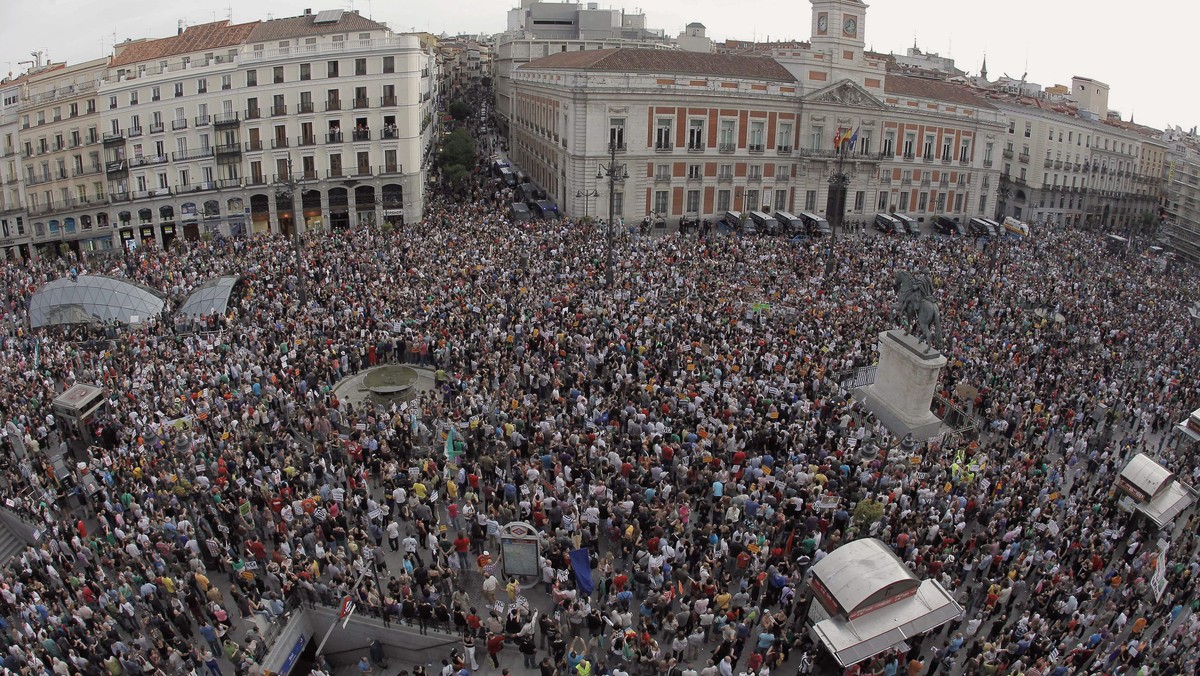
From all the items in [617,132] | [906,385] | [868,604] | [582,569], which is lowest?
[582,569]

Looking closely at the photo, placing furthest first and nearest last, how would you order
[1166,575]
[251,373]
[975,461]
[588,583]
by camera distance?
[251,373] < [975,461] < [1166,575] < [588,583]

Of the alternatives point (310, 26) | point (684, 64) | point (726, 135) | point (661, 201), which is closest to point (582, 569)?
point (661, 201)

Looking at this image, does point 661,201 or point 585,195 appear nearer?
point 585,195

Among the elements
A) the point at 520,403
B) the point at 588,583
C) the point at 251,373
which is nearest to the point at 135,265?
the point at 251,373

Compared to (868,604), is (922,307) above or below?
above

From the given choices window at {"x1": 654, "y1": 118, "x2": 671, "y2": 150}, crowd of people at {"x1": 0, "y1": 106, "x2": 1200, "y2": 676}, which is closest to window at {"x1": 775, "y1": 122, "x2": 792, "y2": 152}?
window at {"x1": 654, "y1": 118, "x2": 671, "y2": 150}

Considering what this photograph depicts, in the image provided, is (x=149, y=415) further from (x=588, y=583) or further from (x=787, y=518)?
(x=787, y=518)

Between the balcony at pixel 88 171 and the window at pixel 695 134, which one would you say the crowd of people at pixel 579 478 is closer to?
the balcony at pixel 88 171

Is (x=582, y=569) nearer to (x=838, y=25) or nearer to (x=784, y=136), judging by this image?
(x=784, y=136)
